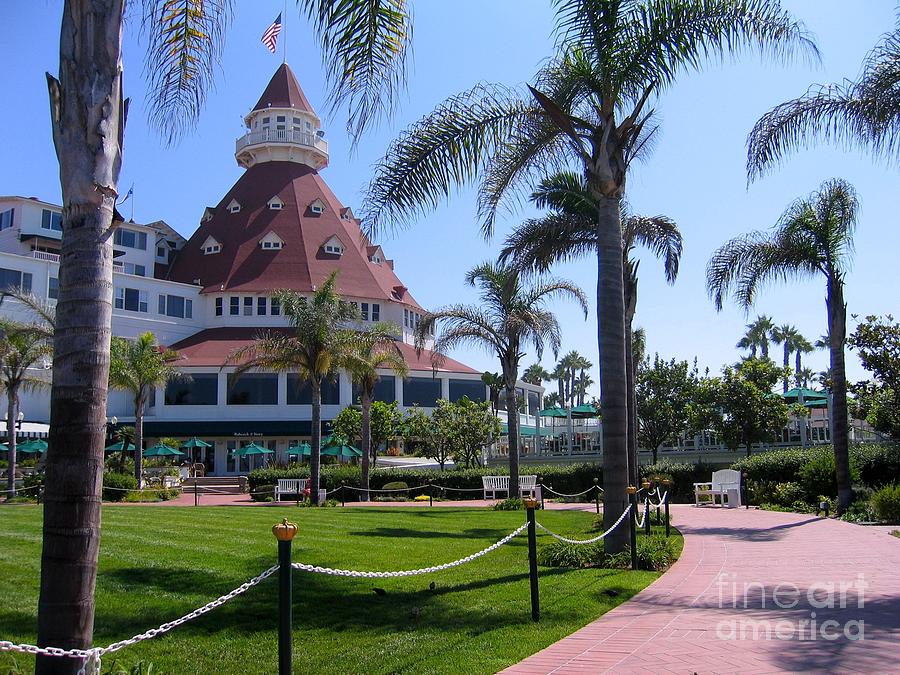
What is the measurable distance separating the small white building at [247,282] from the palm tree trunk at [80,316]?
40.8 metres

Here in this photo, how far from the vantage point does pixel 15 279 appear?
48.2 m

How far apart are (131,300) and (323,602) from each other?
50.0 meters

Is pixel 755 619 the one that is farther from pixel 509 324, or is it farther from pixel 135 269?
pixel 135 269

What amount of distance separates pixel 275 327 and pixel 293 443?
8.27 meters

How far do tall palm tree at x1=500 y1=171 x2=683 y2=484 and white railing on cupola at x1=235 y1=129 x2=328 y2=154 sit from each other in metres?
45.9

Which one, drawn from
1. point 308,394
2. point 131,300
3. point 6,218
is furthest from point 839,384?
point 6,218

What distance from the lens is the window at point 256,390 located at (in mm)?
53303

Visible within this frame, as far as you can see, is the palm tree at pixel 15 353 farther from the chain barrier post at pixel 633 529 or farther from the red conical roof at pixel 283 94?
the red conical roof at pixel 283 94

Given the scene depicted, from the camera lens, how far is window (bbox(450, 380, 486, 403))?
57625mm

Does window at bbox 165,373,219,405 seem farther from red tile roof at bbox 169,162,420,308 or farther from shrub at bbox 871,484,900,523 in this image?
shrub at bbox 871,484,900,523

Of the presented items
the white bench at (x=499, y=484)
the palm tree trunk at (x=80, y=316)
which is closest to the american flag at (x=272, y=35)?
the white bench at (x=499, y=484)

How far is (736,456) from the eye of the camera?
32.8 meters

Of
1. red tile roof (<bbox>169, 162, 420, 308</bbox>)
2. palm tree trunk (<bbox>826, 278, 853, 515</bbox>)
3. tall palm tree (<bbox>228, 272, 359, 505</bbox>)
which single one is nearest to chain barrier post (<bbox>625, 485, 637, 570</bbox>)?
palm tree trunk (<bbox>826, 278, 853, 515</bbox>)

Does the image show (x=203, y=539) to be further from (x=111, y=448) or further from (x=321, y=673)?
(x=111, y=448)
